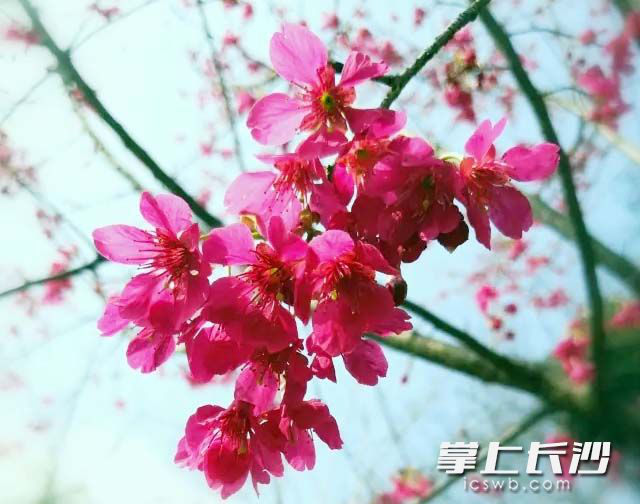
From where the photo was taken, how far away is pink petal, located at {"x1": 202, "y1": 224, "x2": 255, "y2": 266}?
1114mm

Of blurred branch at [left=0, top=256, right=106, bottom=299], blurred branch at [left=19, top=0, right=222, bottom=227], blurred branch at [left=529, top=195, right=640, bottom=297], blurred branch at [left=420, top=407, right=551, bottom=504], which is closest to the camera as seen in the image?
blurred branch at [left=19, top=0, right=222, bottom=227]

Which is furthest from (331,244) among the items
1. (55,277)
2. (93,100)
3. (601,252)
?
(601,252)

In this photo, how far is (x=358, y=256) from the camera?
1066 millimetres

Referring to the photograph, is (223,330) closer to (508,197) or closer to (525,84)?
(508,197)

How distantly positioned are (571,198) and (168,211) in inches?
104

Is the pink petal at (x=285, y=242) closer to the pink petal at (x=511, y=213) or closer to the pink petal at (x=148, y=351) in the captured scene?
the pink petal at (x=148, y=351)

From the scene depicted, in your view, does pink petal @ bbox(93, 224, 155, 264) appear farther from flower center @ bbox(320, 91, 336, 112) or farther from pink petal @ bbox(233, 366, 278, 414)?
flower center @ bbox(320, 91, 336, 112)

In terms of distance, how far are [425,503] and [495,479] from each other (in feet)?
3.11

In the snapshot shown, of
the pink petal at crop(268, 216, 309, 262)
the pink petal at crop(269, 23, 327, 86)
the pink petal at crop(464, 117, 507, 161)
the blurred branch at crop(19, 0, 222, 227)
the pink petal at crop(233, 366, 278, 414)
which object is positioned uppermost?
the blurred branch at crop(19, 0, 222, 227)

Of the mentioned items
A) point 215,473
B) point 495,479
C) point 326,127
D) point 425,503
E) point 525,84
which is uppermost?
point 525,84

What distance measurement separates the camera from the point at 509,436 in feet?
13.0

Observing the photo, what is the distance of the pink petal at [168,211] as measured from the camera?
124 centimetres

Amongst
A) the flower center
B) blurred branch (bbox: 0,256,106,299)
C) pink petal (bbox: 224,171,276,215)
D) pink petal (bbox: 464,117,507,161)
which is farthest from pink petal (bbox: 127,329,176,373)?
blurred branch (bbox: 0,256,106,299)

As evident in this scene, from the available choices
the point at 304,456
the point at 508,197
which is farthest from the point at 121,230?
the point at 508,197
